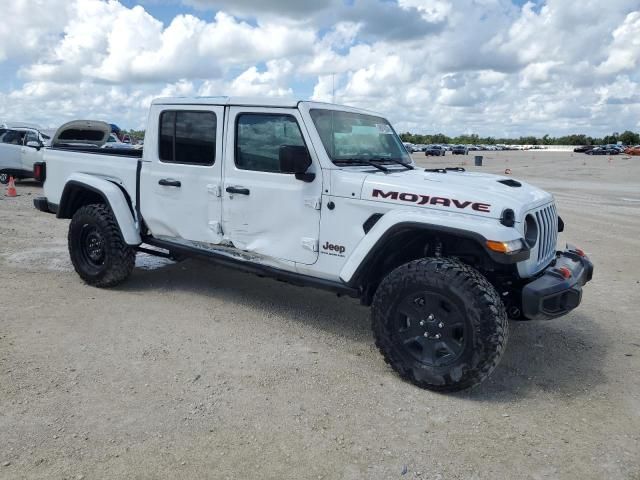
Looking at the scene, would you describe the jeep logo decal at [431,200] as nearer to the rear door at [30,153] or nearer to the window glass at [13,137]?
the rear door at [30,153]

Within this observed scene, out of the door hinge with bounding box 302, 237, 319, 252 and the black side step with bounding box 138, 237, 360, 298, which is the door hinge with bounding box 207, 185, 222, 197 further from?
the door hinge with bounding box 302, 237, 319, 252

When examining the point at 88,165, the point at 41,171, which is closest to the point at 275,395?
the point at 88,165

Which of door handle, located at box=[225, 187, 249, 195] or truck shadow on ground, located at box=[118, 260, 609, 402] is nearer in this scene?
truck shadow on ground, located at box=[118, 260, 609, 402]

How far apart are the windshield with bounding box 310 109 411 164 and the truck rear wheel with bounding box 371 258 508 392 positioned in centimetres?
115

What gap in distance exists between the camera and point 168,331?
4.65 m

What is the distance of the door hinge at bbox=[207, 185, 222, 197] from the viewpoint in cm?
475

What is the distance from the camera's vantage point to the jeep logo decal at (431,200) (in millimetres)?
3566

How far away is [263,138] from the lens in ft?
14.9

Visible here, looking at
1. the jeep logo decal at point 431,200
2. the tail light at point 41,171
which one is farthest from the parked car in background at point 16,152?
the jeep logo decal at point 431,200

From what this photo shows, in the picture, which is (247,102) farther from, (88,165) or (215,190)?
(88,165)

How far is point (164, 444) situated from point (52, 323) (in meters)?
2.28

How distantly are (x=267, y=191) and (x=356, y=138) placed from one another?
86 cm

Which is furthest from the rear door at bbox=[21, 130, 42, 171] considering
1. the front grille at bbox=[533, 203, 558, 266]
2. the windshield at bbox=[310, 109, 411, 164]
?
the front grille at bbox=[533, 203, 558, 266]

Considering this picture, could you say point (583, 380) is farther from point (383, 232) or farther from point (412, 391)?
point (383, 232)
